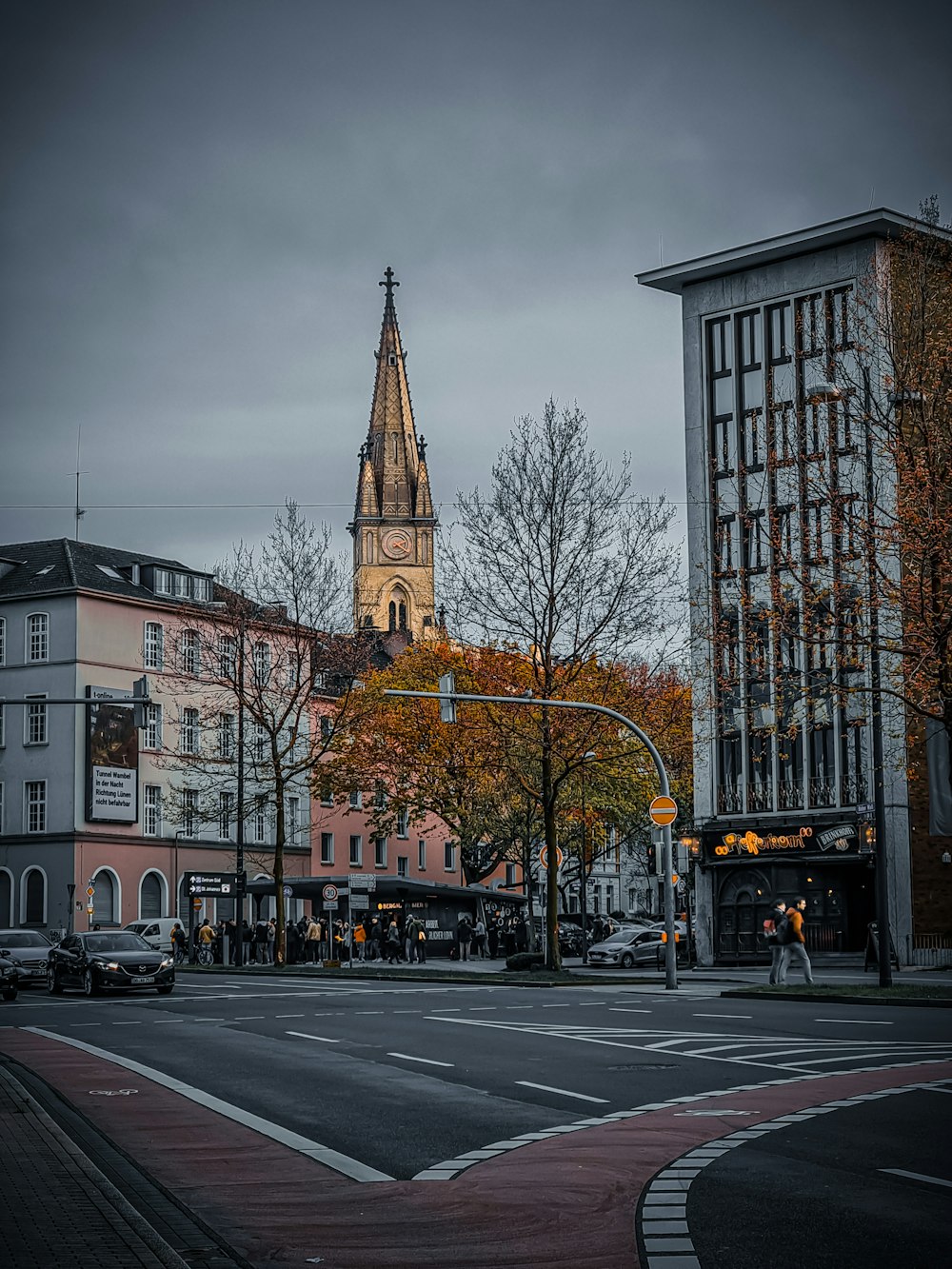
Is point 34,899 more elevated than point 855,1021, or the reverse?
point 855,1021

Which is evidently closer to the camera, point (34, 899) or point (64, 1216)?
point (64, 1216)

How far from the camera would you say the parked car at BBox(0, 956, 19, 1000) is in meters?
35.7

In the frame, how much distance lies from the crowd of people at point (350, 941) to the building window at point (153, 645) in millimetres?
14449

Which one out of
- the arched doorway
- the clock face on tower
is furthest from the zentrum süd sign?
the clock face on tower

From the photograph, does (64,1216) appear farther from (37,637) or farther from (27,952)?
(37,637)

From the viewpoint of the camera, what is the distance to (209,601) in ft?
257

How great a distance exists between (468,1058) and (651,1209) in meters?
9.38

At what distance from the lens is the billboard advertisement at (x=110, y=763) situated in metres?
68.8

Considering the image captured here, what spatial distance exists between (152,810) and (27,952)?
30556 mm

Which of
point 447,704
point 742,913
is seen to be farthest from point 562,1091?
point 742,913

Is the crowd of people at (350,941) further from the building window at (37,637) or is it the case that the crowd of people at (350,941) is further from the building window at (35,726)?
the building window at (37,637)

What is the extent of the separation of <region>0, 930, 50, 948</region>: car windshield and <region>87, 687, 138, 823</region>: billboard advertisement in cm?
2451

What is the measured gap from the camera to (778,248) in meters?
51.0

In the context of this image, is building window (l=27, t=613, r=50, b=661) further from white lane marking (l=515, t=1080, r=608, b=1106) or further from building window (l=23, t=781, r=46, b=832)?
white lane marking (l=515, t=1080, r=608, b=1106)
